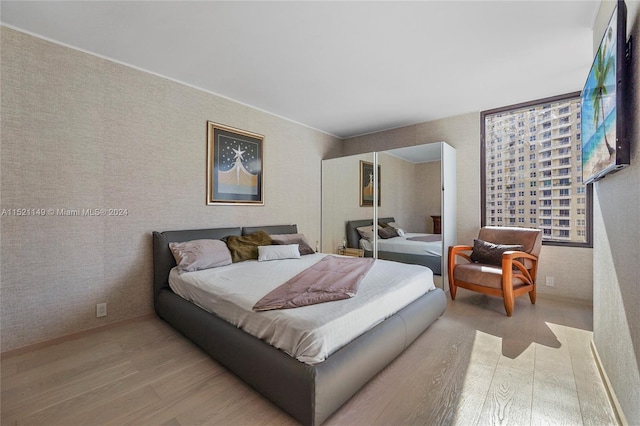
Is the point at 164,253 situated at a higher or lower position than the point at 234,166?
lower

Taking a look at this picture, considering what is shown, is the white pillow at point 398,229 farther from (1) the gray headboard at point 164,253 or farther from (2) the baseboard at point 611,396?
(1) the gray headboard at point 164,253

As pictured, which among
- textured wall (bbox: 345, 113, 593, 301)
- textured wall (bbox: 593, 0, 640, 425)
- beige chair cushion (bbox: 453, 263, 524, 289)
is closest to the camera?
textured wall (bbox: 593, 0, 640, 425)

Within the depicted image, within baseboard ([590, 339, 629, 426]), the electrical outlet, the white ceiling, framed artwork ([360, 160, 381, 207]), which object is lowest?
baseboard ([590, 339, 629, 426])

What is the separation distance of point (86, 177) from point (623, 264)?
13.3 feet

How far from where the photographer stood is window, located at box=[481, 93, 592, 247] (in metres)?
3.47

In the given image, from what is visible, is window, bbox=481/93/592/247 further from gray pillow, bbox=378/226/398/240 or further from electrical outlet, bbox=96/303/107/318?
electrical outlet, bbox=96/303/107/318

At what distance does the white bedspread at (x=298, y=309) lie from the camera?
1635 mm

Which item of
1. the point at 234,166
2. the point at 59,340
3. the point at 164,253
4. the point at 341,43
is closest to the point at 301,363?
the point at 164,253

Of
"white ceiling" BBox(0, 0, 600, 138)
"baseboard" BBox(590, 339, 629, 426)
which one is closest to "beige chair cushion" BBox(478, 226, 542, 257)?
"baseboard" BBox(590, 339, 629, 426)

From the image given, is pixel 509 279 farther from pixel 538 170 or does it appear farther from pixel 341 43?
pixel 341 43

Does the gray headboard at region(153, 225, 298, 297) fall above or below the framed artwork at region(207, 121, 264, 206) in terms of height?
below

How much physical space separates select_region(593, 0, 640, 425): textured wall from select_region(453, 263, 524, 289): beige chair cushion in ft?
3.52

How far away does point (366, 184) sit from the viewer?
14.9 ft

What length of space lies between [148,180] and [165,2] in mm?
1697
